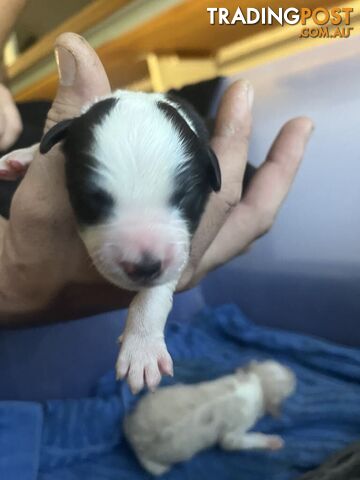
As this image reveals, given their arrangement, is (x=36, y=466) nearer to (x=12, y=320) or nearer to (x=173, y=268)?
(x=12, y=320)

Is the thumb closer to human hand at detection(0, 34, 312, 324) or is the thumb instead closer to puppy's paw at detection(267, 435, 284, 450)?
human hand at detection(0, 34, 312, 324)

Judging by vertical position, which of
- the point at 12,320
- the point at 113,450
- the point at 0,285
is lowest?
the point at 113,450

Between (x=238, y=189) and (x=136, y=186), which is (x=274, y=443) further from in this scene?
(x=136, y=186)

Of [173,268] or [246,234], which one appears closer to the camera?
[173,268]

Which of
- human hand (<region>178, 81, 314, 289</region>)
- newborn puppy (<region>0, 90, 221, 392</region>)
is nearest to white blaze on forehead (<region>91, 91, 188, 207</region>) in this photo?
newborn puppy (<region>0, 90, 221, 392</region>)

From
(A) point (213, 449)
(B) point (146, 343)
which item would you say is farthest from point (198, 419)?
(B) point (146, 343)

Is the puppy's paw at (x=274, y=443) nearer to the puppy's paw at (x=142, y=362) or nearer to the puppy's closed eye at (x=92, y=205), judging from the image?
the puppy's paw at (x=142, y=362)

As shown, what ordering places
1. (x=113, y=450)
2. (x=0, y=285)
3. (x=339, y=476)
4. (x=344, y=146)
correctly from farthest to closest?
1. (x=344, y=146)
2. (x=113, y=450)
3. (x=0, y=285)
4. (x=339, y=476)

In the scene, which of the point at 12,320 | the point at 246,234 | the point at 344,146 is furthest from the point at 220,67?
the point at 12,320
